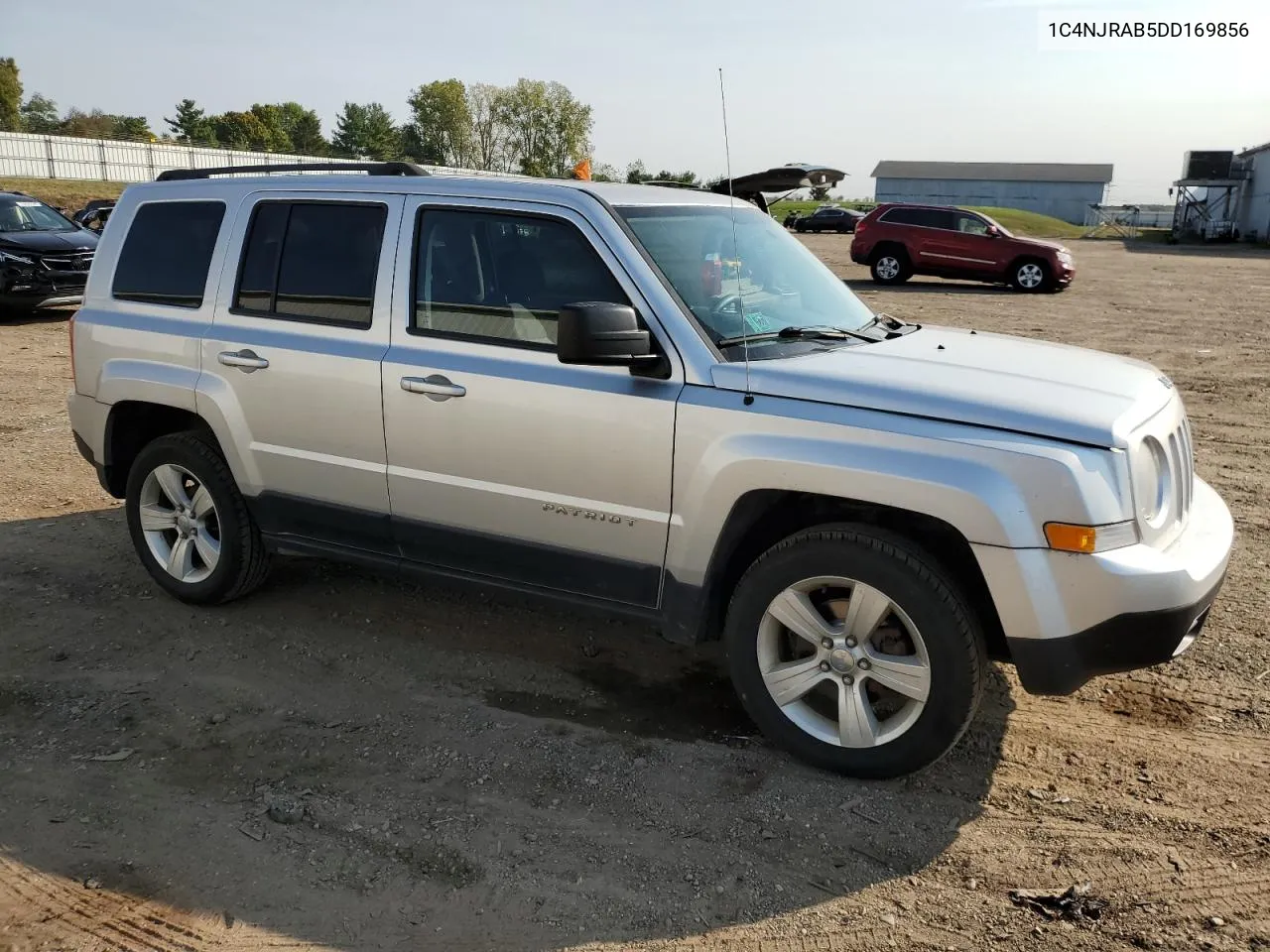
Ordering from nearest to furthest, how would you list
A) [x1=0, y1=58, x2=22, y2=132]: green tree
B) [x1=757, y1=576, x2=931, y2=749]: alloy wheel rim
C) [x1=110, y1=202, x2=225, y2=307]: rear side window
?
1. [x1=757, y1=576, x2=931, y2=749]: alloy wheel rim
2. [x1=110, y1=202, x2=225, y2=307]: rear side window
3. [x1=0, y1=58, x2=22, y2=132]: green tree

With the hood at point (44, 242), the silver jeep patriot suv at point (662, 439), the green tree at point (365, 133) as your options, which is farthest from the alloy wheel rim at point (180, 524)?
the green tree at point (365, 133)

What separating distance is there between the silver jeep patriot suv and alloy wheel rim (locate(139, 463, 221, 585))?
2cm

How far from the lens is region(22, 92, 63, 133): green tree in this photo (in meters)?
90.9

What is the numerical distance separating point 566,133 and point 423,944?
9827 cm

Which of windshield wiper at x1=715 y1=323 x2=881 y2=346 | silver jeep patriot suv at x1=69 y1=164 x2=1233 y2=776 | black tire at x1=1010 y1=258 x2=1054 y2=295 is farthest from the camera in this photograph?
black tire at x1=1010 y1=258 x2=1054 y2=295

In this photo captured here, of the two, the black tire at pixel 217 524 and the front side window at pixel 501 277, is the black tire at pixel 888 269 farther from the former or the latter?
the front side window at pixel 501 277

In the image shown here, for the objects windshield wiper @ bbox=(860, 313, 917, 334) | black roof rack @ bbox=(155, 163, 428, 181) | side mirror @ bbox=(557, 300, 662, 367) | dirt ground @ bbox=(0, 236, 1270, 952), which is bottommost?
dirt ground @ bbox=(0, 236, 1270, 952)

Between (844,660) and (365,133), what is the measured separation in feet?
434

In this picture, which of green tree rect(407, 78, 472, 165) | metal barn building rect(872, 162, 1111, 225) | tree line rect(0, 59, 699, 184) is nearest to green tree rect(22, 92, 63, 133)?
tree line rect(0, 59, 699, 184)

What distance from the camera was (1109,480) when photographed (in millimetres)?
3180

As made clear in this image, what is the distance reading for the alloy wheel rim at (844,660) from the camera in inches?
138

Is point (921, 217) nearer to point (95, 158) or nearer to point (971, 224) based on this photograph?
point (971, 224)

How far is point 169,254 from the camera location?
199 inches

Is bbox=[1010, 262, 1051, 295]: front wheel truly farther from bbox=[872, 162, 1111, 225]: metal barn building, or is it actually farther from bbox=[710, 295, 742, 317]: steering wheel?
bbox=[872, 162, 1111, 225]: metal barn building
